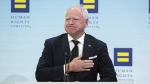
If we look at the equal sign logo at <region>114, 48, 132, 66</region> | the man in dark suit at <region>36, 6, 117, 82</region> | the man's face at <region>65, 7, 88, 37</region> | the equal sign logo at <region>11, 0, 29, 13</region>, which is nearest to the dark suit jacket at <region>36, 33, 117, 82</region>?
the man in dark suit at <region>36, 6, 117, 82</region>

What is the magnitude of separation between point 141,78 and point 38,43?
4.46 feet

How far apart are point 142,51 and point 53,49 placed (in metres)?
1.38

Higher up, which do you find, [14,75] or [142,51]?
[142,51]

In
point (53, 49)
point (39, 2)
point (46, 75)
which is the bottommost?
point (46, 75)

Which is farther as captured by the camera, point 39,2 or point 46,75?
point 39,2

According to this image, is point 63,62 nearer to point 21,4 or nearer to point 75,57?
point 75,57

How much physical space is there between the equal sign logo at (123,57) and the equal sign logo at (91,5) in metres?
0.57

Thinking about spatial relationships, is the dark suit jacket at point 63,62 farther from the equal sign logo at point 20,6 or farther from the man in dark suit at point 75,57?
the equal sign logo at point 20,6

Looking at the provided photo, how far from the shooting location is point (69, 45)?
102 inches

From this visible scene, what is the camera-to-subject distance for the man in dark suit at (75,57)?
243 centimetres

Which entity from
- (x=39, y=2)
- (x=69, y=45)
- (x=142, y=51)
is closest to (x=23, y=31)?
(x=39, y=2)

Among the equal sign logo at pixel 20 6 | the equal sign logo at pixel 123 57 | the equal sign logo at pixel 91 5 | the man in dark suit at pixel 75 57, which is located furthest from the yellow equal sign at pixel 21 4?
the equal sign logo at pixel 123 57

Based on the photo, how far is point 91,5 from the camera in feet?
11.6

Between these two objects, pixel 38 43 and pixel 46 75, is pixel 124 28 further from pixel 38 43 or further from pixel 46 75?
pixel 46 75
